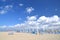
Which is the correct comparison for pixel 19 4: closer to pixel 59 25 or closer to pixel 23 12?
pixel 23 12

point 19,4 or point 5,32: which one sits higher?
point 19,4

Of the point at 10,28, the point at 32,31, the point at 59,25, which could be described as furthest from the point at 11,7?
the point at 59,25

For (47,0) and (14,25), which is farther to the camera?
(47,0)

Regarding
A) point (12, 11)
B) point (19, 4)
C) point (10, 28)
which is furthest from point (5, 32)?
point (19, 4)

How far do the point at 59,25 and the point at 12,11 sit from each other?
1139 millimetres

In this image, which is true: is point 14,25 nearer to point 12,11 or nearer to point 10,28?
point 10,28

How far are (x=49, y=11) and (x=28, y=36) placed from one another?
763 mm

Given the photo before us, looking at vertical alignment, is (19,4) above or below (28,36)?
above

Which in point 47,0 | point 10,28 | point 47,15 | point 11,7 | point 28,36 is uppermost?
point 47,0

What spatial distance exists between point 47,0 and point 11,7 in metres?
0.87

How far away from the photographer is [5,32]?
2523mm

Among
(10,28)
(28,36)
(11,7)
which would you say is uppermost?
(11,7)

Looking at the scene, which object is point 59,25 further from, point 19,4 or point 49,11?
point 19,4

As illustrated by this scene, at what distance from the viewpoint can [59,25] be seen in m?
2.65
